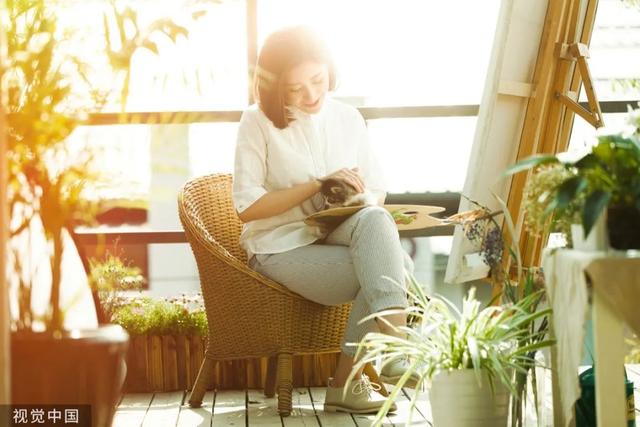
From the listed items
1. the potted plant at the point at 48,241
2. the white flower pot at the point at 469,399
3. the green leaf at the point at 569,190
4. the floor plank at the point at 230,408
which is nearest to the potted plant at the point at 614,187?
the green leaf at the point at 569,190

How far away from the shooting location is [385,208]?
137 inches

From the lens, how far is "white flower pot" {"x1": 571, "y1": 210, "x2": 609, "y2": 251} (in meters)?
2.11

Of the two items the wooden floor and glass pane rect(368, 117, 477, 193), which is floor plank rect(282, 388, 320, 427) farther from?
glass pane rect(368, 117, 477, 193)

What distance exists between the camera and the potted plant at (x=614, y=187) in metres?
2.11

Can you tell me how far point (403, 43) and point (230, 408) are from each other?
66.0 inches

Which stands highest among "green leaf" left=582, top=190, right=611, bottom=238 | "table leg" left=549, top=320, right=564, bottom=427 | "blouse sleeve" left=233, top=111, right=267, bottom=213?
"green leaf" left=582, top=190, right=611, bottom=238

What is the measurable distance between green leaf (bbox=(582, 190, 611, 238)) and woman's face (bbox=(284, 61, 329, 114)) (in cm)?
148

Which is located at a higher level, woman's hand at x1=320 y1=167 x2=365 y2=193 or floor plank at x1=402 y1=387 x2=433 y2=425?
woman's hand at x1=320 y1=167 x2=365 y2=193

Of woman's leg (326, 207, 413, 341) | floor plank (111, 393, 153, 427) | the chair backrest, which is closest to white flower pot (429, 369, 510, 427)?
woman's leg (326, 207, 413, 341)

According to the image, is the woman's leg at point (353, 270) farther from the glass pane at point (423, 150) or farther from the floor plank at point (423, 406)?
the glass pane at point (423, 150)

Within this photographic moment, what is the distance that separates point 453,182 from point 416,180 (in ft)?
0.61

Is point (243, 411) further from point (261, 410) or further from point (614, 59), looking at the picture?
point (614, 59)

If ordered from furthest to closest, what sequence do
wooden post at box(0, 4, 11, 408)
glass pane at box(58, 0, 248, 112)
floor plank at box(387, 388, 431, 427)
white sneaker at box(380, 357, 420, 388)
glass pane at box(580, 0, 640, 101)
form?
glass pane at box(580, 0, 640, 101) < glass pane at box(58, 0, 248, 112) < floor plank at box(387, 388, 431, 427) < white sneaker at box(380, 357, 420, 388) < wooden post at box(0, 4, 11, 408)

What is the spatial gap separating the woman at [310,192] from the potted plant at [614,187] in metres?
1.03
